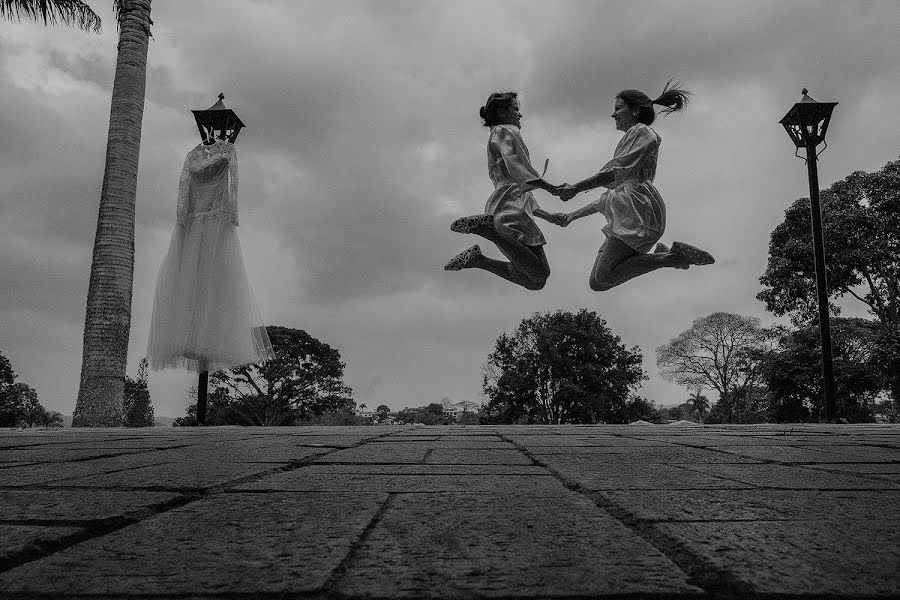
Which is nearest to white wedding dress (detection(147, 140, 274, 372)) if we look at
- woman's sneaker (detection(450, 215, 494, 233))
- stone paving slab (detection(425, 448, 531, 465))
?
woman's sneaker (detection(450, 215, 494, 233))

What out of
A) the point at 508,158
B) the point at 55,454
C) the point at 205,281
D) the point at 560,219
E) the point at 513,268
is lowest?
the point at 55,454

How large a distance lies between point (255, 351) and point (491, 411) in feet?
69.1

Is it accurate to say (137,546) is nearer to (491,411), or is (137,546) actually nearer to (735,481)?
(735,481)

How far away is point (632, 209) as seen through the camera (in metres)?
4.68

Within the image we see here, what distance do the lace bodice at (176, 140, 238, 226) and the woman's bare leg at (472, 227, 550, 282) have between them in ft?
9.92

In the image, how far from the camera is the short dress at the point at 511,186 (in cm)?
468

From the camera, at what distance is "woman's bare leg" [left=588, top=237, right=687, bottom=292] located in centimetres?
465

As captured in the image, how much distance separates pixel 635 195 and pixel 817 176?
4007 mm

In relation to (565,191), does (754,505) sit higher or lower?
lower

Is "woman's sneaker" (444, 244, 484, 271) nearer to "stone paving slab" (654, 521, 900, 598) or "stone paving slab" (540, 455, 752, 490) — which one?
"stone paving slab" (540, 455, 752, 490)

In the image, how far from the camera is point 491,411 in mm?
26922

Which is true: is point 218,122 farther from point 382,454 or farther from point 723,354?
point 723,354

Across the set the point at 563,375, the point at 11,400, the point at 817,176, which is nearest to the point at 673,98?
the point at 817,176

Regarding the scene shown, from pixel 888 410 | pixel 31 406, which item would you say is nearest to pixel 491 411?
pixel 888 410
